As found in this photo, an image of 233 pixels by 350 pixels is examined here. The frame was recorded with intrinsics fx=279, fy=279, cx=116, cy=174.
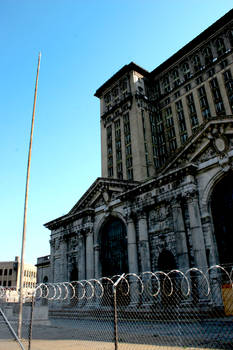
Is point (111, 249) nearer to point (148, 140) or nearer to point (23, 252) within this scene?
point (23, 252)

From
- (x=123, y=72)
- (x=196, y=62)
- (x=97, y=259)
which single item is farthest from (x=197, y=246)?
(x=123, y=72)

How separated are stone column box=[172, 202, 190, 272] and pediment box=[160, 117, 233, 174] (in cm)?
409

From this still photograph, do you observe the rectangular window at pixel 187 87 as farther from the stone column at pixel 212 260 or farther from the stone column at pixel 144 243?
the stone column at pixel 212 260

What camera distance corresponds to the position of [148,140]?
60.7 metres

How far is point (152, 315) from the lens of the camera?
2217 cm

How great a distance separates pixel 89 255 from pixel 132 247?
25.6 feet

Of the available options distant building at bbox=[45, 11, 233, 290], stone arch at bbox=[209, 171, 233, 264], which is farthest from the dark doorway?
stone arch at bbox=[209, 171, 233, 264]

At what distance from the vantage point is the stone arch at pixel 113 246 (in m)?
31.2

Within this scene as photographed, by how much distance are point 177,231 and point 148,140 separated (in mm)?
38256

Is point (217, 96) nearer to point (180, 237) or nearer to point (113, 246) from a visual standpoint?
point (113, 246)

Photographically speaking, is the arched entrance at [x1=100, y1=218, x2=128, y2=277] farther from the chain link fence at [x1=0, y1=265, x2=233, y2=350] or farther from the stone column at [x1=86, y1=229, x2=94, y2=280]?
the chain link fence at [x1=0, y1=265, x2=233, y2=350]

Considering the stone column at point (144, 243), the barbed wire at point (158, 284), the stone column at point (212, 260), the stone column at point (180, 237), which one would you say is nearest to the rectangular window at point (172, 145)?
the stone column at point (144, 243)

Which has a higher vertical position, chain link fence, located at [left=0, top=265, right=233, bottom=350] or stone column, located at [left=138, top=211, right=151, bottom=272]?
stone column, located at [left=138, top=211, right=151, bottom=272]

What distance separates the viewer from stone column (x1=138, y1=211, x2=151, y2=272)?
27.0m
